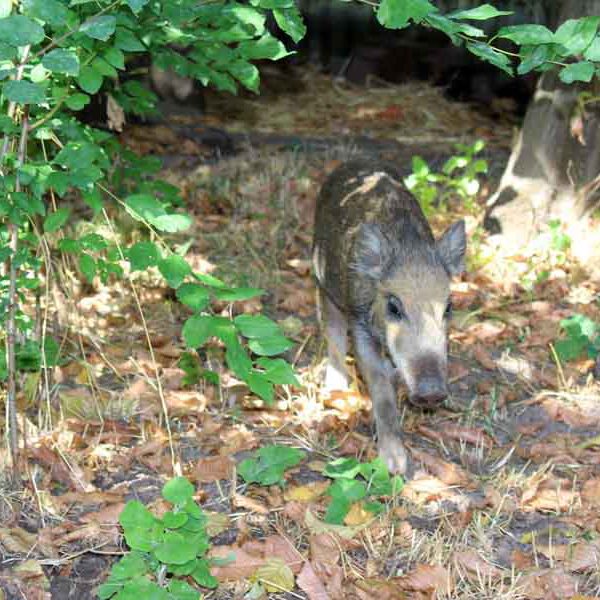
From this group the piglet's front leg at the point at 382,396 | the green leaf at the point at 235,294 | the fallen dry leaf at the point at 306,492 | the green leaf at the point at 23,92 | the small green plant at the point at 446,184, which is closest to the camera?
the green leaf at the point at 23,92

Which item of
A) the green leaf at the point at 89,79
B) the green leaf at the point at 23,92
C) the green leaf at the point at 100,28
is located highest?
the green leaf at the point at 100,28

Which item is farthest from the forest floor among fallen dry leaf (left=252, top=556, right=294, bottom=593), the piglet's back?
the piglet's back

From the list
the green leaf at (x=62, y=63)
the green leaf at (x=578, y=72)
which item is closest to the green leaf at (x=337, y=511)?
the green leaf at (x=578, y=72)

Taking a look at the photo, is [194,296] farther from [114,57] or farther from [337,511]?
[337,511]

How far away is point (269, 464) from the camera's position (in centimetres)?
463

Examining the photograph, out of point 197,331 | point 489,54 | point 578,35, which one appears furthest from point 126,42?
point 578,35

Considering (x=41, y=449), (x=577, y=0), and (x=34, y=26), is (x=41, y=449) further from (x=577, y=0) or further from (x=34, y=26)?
(x=577, y=0)

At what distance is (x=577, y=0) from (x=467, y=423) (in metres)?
3.51

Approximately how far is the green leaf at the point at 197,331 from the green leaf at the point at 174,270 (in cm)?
15

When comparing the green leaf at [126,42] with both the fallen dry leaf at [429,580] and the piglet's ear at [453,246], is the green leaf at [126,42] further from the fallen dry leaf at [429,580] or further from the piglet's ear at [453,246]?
the fallen dry leaf at [429,580]

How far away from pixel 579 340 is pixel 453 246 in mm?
1050

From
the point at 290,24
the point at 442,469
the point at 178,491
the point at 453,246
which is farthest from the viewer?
the point at 453,246

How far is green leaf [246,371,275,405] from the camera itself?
370cm

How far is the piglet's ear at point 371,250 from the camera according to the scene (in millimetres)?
5148
